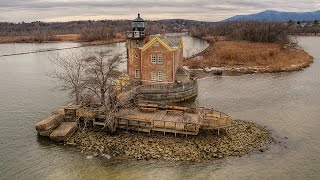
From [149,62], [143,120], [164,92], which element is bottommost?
[143,120]

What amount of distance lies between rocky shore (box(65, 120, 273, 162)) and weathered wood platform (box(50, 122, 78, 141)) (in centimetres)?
54

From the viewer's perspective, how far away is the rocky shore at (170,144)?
1094 inches

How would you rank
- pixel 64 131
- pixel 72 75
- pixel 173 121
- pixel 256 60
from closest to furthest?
pixel 173 121 → pixel 64 131 → pixel 72 75 → pixel 256 60

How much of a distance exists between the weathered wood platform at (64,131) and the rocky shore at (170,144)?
0.54 meters

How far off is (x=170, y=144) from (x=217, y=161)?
15.1 feet

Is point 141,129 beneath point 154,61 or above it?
beneath

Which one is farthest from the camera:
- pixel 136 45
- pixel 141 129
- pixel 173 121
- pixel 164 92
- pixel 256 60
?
pixel 256 60

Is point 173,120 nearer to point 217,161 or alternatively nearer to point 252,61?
point 217,161

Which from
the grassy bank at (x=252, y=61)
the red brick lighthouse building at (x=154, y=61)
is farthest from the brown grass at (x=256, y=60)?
the red brick lighthouse building at (x=154, y=61)

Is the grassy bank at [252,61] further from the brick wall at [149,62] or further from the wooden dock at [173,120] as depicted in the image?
the wooden dock at [173,120]

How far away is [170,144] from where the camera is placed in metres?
29.3

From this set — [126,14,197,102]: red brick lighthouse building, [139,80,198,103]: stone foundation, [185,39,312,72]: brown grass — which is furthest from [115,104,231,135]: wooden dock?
[185,39,312,72]: brown grass

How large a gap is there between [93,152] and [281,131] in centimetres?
1896

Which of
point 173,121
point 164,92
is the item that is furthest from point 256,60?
point 173,121
